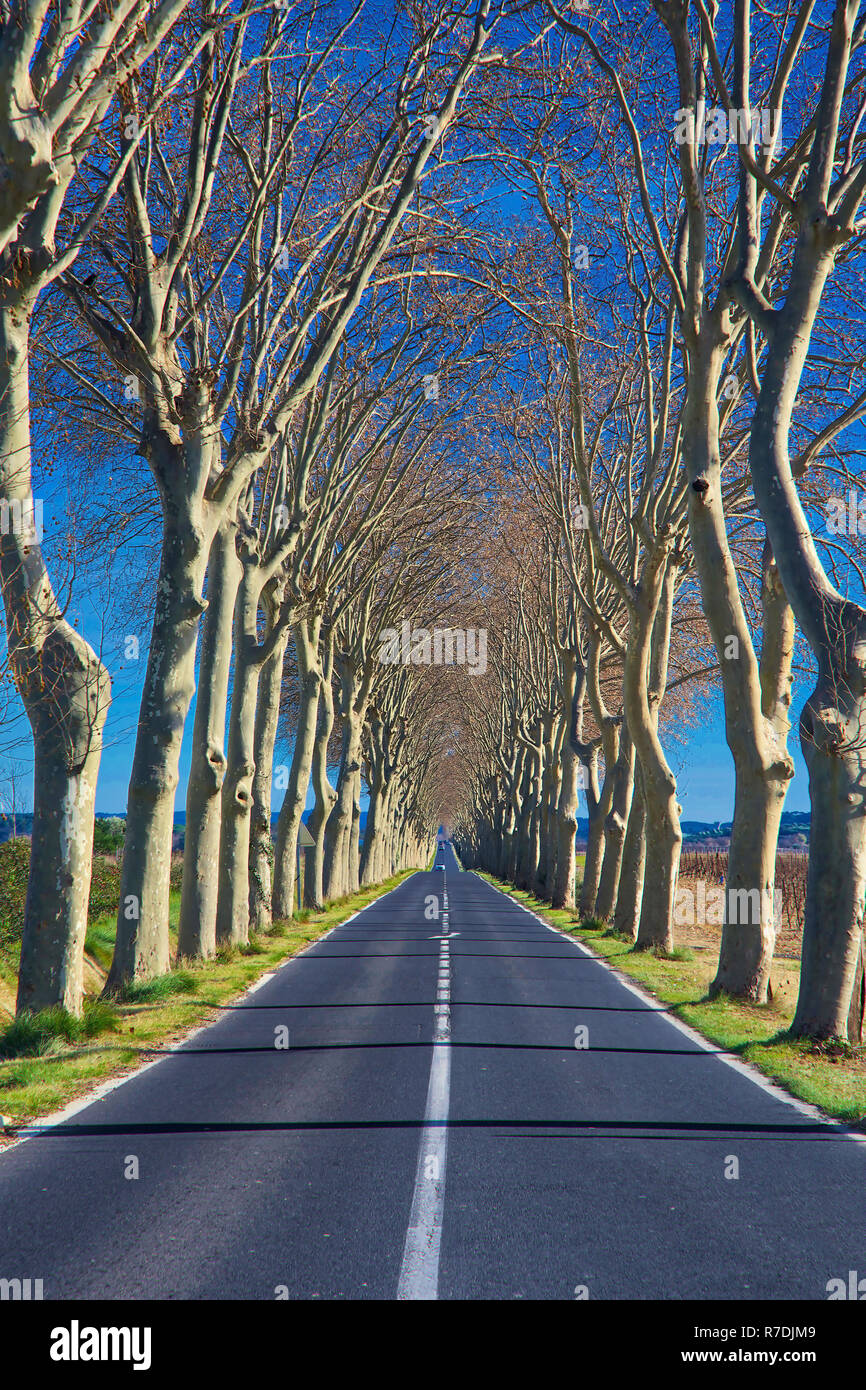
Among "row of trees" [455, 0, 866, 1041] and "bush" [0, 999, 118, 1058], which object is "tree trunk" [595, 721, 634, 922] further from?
"bush" [0, 999, 118, 1058]

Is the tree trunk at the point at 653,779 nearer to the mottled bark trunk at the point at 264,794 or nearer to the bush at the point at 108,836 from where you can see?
the mottled bark trunk at the point at 264,794

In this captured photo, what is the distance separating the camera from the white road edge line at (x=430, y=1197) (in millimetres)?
3891

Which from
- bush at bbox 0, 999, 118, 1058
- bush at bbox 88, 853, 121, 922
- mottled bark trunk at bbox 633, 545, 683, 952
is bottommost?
bush at bbox 88, 853, 121, 922

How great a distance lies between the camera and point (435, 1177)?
527 centimetres

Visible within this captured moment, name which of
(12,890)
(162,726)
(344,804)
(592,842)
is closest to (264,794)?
(12,890)

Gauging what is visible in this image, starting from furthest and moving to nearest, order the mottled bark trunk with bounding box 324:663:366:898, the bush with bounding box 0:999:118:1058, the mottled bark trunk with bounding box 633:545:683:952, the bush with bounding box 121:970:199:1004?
the mottled bark trunk with bounding box 324:663:366:898 < the mottled bark trunk with bounding box 633:545:683:952 < the bush with bounding box 121:970:199:1004 < the bush with bounding box 0:999:118:1058

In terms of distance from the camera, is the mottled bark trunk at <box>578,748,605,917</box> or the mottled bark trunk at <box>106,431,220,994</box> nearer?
the mottled bark trunk at <box>106,431,220,994</box>

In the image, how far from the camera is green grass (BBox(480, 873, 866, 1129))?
7.45m

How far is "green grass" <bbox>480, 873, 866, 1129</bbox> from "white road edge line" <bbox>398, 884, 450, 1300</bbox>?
278 centimetres

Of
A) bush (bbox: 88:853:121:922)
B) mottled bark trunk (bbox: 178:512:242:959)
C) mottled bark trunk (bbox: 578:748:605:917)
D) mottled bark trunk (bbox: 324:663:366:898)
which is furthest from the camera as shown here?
mottled bark trunk (bbox: 324:663:366:898)

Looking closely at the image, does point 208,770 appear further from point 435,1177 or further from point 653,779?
point 435,1177

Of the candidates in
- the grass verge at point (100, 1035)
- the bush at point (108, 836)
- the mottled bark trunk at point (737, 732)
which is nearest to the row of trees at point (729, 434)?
the mottled bark trunk at point (737, 732)

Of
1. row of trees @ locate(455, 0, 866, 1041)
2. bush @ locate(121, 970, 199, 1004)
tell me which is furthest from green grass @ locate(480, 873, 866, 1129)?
bush @ locate(121, 970, 199, 1004)

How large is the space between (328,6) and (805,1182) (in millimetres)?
13413
